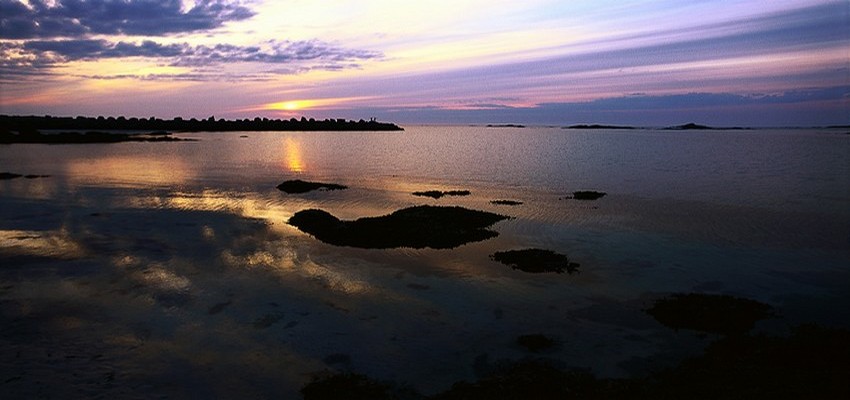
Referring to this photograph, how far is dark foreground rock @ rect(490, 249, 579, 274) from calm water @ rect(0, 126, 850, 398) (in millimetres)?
708

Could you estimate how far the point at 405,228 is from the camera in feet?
87.9

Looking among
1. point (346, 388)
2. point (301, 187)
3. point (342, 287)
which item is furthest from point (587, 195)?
point (346, 388)

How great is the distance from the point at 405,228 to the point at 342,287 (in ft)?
29.4

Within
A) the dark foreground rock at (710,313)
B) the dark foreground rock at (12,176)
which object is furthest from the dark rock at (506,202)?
the dark foreground rock at (12,176)

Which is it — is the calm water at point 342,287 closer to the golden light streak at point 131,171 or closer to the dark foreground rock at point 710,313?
the dark foreground rock at point 710,313

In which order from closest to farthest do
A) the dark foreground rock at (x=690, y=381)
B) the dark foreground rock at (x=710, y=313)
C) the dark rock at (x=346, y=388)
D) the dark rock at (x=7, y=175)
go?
the dark foreground rock at (x=690, y=381)
the dark rock at (x=346, y=388)
the dark foreground rock at (x=710, y=313)
the dark rock at (x=7, y=175)

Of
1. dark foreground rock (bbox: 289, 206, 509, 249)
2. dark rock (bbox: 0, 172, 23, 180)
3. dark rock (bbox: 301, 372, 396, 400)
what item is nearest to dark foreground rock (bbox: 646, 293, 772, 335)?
dark rock (bbox: 301, 372, 396, 400)

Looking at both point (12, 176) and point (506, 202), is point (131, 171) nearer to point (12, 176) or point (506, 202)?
point (12, 176)

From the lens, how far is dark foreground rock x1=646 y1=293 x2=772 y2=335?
14539mm

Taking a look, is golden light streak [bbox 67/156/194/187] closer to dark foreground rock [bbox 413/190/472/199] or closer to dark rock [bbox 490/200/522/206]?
dark foreground rock [bbox 413/190/472/199]

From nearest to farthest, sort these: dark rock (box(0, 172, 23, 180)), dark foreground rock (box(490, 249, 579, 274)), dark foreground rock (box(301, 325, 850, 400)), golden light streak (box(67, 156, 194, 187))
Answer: dark foreground rock (box(301, 325, 850, 400))
dark foreground rock (box(490, 249, 579, 274))
dark rock (box(0, 172, 23, 180))
golden light streak (box(67, 156, 194, 187))

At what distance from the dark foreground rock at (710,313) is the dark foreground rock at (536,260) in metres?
4.57

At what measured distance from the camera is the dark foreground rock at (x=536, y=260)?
20503 millimetres

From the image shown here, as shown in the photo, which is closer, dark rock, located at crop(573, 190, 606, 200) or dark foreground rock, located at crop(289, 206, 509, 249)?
dark foreground rock, located at crop(289, 206, 509, 249)
